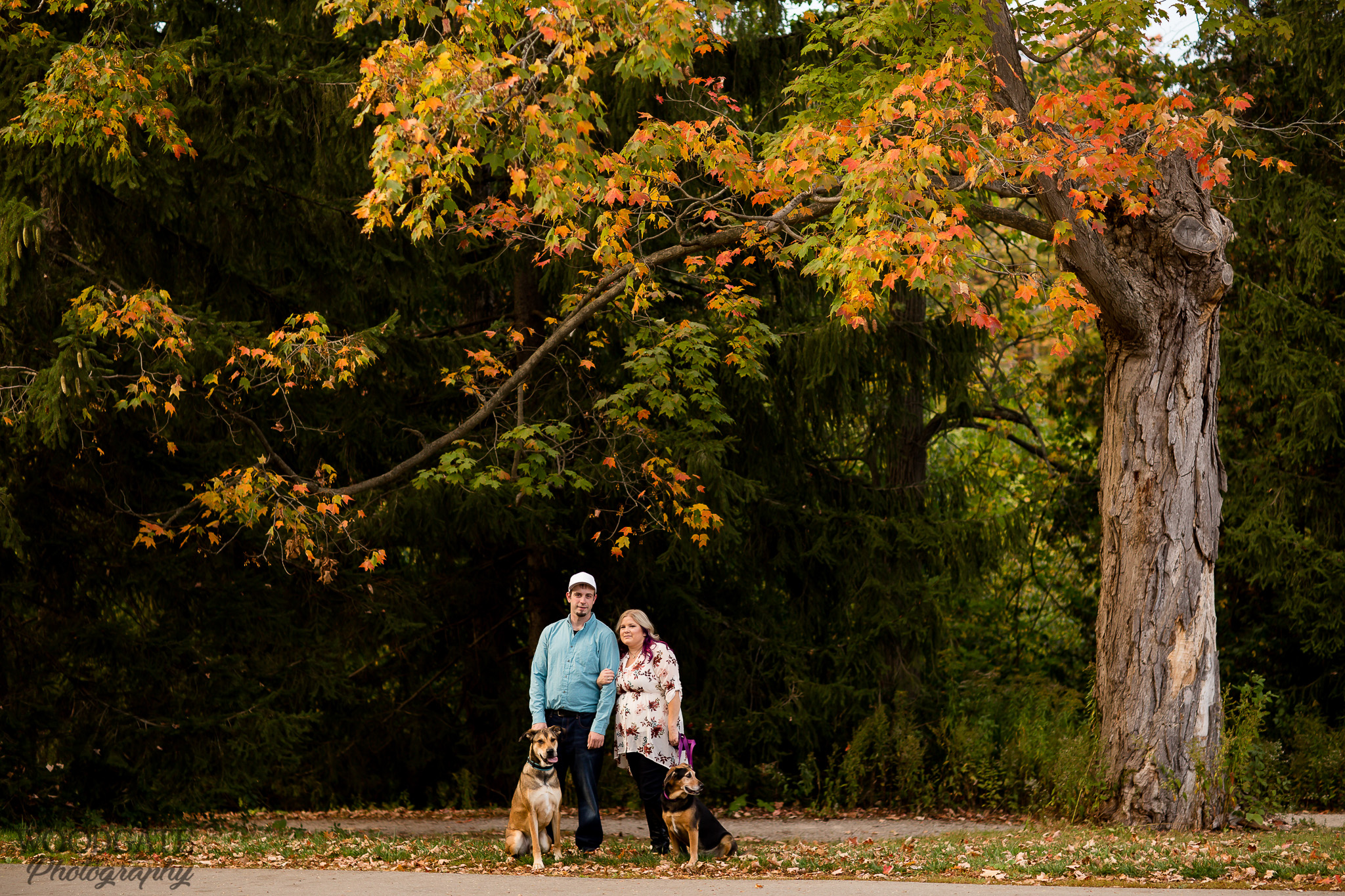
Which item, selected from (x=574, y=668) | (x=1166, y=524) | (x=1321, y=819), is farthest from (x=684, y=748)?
(x=1321, y=819)

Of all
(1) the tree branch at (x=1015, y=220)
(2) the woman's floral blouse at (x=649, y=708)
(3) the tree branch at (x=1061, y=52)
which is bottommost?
(2) the woman's floral blouse at (x=649, y=708)

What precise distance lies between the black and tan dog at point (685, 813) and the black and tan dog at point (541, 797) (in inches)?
26.4

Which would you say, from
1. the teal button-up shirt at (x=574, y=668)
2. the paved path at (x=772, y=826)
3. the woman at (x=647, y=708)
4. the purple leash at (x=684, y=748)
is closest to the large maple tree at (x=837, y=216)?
the paved path at (x=772, y=826)

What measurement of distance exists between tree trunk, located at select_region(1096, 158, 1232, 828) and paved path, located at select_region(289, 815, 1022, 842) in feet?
4.39

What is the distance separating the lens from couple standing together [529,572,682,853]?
766cm

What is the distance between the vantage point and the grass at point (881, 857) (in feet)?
22.6

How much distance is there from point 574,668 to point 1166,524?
4.85m

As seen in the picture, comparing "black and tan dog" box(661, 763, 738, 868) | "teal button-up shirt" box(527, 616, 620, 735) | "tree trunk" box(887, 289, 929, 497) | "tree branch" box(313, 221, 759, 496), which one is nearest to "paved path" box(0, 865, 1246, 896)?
"black and tan dog" box(661, 763, 738, 868)

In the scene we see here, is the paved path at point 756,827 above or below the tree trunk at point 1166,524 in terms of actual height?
below

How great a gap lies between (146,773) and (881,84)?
901 cm

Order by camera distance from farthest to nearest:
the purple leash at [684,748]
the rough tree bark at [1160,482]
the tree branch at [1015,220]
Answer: the tree branch at [1015,220], the rough tree bark at [1160,482], the purple leash at [684,748]

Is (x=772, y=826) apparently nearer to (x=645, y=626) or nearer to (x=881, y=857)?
(x=881, y=857)

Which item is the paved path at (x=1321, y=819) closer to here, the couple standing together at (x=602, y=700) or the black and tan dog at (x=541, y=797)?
the couple standing together at (x=602, y=700)

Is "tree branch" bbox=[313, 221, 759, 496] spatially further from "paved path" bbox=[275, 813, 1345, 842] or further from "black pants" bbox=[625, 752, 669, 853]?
"black pants" bbox=[625, 752, 669, 853]
